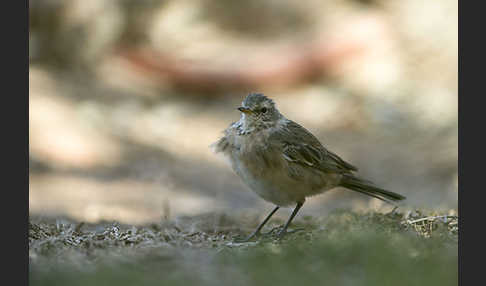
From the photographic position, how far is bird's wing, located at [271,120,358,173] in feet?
23.3

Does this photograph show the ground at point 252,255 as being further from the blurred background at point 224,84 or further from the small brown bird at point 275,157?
the blurred background at point 224,84

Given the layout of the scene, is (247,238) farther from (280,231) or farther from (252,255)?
(252,255)

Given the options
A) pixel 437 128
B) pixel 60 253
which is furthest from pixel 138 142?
pixel 60 253

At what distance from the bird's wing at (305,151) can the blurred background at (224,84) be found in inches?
154

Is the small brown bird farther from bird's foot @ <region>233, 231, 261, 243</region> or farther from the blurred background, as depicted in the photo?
the blurred background

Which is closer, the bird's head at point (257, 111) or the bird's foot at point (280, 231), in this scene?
the bird's foot at point (280, 231)

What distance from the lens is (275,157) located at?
6926 mm

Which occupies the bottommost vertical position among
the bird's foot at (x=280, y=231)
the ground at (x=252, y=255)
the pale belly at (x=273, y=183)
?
the ground at (x=252, y=255)

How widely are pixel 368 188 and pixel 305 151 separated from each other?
999mm

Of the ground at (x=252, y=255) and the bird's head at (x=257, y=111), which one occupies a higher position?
the bird's head at (x=257, y=111)

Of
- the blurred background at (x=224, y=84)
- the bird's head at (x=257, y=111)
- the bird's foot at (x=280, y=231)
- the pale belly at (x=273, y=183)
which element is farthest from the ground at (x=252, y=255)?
the blurred background at (x=224, y=84)

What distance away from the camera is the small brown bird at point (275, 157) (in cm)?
689

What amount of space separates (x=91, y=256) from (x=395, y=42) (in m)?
11.7

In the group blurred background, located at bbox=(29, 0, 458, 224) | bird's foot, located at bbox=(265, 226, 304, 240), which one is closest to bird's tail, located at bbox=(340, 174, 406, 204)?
bird's foot, located at bbox=(265, 226, 304, 240)
